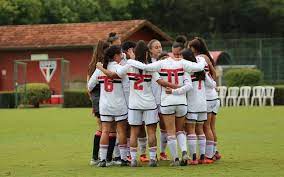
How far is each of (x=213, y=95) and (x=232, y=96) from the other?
2673cm

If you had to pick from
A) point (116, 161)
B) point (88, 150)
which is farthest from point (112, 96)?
point (88, 150)

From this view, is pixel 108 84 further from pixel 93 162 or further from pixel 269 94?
pixel 269 94

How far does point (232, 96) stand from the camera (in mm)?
41000

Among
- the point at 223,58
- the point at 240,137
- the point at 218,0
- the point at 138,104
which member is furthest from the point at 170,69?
the point at 218,0

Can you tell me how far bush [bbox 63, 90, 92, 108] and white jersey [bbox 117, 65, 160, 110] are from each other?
→ 28.7 meters

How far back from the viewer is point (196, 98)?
13859 millimetres

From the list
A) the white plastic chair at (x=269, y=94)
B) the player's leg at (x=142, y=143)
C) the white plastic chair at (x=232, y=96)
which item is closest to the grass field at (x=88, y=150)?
the player's leg at (x=142, y=143)

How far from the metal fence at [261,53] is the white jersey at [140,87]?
39313mm

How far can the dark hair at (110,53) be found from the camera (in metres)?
13.7

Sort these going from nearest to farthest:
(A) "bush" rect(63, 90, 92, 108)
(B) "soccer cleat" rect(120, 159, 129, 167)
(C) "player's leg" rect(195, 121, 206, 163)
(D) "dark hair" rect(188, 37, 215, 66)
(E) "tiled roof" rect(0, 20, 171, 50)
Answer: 1. (B) "soccer cleat" rect(120, 159, 129, 167)
2. (C) "player's leg" rect(195, 121, 206, 163)
3. (D) "dark hair" rect(188, 37, 215, 66)
4. (A) "bush" rect(63, 90, 92, 108)
5. (E) "tiled roof" rect(0, 20, 171, 50)

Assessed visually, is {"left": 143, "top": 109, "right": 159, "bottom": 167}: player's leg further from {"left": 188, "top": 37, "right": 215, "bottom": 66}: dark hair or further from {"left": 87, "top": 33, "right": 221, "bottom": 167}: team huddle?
{"left": 188, "top": 37, "right": 215, "bottom": 66}: dark hair

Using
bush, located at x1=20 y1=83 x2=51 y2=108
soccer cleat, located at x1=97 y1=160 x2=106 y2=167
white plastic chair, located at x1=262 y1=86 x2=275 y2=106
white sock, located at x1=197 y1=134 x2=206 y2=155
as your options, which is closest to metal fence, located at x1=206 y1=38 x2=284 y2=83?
white plastic chair, located at x1=262 y1=86 x2=275 y2=106

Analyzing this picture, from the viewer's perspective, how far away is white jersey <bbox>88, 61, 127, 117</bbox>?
540 inches

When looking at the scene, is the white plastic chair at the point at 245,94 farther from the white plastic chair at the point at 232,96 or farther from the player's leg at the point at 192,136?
the player's leg at the point at 192,136
